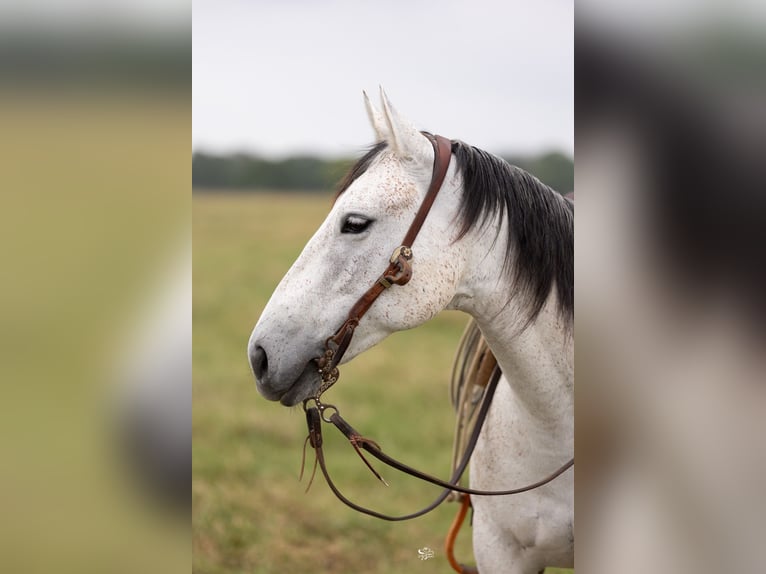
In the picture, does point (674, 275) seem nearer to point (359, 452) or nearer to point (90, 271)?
point (90, 271)

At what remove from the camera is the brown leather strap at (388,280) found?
142 centimetres

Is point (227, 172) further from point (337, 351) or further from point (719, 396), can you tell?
point (719, 396)

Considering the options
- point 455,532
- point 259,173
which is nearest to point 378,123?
point 455,532

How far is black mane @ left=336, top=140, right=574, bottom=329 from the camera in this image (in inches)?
59.4

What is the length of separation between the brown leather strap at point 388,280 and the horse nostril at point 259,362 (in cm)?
11

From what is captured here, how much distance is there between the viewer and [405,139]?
1452mm

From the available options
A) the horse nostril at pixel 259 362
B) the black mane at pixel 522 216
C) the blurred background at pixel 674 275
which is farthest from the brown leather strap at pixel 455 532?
the blurred background at pixel 674 275

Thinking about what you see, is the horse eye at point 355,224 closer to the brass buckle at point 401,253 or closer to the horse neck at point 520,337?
the brass buckle at point 401,253

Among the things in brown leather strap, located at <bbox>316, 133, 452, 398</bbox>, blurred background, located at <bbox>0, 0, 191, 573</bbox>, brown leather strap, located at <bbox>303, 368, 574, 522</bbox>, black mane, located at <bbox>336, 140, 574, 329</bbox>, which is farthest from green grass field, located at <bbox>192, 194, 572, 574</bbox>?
blurred background, located at <bbox>0, 0, 191, 573</bbox>

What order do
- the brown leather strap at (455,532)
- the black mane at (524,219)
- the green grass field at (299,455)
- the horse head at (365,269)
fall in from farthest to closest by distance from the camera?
the green grass field at (299,455), the brown leather strap at (455,532), the black mane at (524,219), the horse head at (365,269)

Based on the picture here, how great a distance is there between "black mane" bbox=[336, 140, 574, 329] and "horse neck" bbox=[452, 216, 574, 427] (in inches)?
1.1

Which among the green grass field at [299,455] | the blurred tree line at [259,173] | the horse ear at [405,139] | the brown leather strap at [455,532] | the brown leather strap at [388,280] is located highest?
the horse ear at [405,139]

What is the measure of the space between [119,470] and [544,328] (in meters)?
1.09

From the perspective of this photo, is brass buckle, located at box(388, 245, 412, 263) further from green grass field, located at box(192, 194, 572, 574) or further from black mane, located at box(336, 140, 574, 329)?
green grass field, located at box(192, 194, 572, 574)
